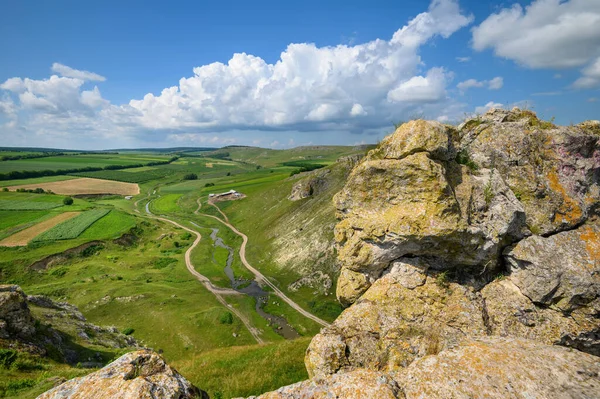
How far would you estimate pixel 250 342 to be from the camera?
4850 cm

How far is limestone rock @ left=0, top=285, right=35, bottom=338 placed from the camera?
23812 mm

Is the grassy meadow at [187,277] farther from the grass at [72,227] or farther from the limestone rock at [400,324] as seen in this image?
the limestone rock at [400,324]

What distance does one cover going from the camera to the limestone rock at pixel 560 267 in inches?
605

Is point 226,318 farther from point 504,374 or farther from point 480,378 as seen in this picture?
point 504,374

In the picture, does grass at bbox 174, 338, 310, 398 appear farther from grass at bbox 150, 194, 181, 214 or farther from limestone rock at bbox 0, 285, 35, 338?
grass at bbox 150, 194, 181, 214

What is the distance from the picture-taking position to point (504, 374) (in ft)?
30.4

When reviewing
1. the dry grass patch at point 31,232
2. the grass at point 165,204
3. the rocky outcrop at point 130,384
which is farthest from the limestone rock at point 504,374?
the grass at point 165,204

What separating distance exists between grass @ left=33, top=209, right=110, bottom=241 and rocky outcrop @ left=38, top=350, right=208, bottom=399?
111 metres

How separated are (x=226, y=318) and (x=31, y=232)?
302 feet

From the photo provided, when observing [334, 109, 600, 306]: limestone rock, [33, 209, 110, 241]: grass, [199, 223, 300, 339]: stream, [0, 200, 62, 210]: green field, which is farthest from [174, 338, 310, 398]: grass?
[0, 200, 62, 210]: green field

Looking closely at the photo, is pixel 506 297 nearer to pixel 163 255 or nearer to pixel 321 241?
pixel 321 241

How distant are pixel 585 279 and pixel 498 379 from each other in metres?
11.0

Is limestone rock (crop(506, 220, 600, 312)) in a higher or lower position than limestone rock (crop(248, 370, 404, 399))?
higher

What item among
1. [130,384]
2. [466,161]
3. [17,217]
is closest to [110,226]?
[17,217]
